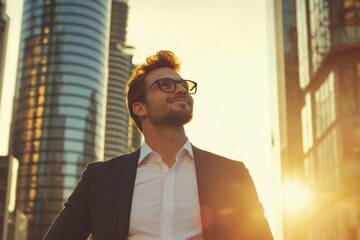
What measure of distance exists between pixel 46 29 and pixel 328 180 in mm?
105313

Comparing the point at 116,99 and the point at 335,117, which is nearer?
the point at 335,117

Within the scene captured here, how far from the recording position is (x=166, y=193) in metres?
3.50

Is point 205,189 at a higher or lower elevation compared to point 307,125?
lower

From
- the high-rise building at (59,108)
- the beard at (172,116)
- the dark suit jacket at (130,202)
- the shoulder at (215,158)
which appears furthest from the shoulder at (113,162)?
the high-rise building at (59,108)

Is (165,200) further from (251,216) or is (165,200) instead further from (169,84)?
(169,84)

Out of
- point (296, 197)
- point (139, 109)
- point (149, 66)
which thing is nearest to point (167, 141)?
point (139, 109)

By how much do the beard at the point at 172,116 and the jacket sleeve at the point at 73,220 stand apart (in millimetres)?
603

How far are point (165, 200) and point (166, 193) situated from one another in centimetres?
5

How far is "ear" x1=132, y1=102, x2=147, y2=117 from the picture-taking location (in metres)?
3.95

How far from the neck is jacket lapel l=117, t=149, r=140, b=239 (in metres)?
0.12

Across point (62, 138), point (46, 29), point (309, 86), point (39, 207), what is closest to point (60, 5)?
point (46, 29)

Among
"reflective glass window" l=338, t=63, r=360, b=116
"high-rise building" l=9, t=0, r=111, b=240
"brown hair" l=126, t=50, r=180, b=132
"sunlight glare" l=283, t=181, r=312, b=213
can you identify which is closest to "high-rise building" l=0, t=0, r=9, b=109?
"sunlight glare" l=283, t=181, r=312, b=213

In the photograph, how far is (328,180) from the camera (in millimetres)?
39281

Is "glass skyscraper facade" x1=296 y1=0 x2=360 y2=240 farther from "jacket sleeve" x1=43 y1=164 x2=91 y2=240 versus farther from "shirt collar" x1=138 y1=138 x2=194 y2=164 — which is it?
A: "jacket sleeve" x1=43 y1=164 x2=91 y2=240
